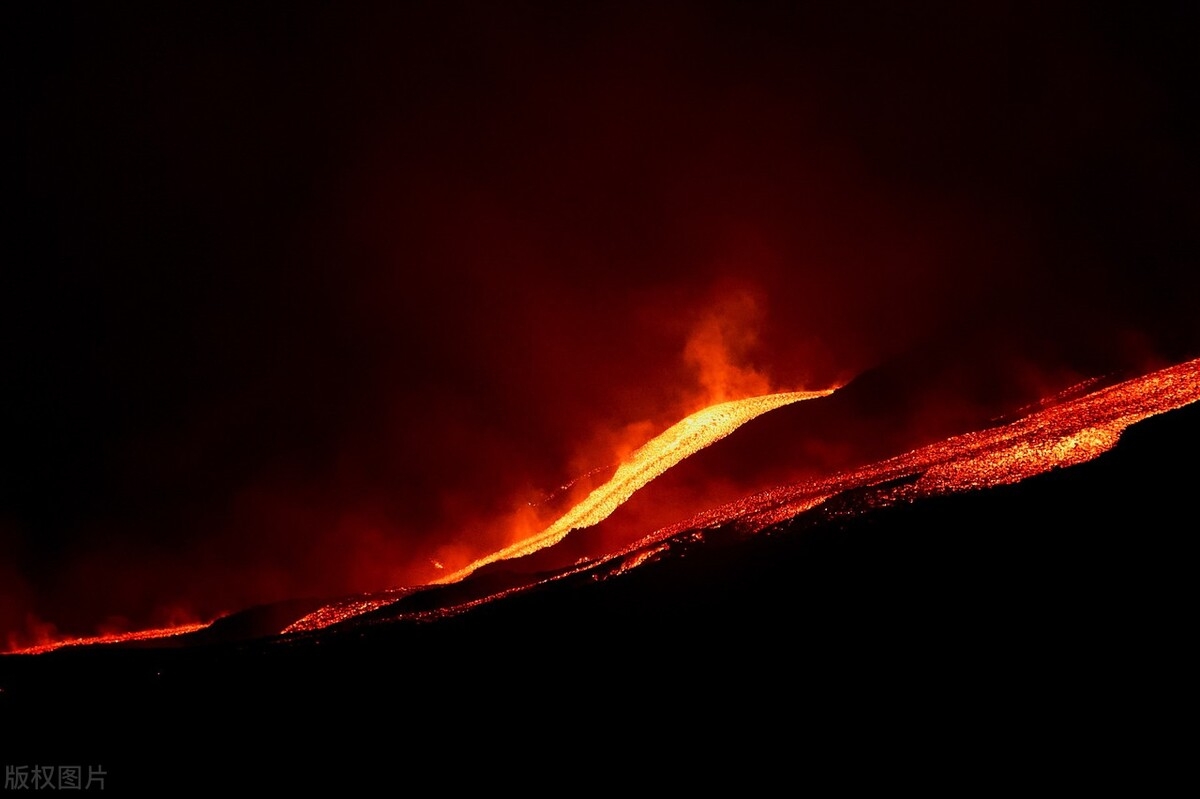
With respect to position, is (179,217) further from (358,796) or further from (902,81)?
(358,796)

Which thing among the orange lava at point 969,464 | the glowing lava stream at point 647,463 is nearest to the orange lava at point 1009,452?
the orange lava at point 969,464

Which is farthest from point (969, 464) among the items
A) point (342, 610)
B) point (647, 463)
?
point (647, 463)

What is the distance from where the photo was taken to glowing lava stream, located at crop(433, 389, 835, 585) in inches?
380

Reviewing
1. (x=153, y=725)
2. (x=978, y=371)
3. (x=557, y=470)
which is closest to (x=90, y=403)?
(x=557, y=470)

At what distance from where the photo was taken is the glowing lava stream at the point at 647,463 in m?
9.66

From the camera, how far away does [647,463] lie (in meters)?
11.0

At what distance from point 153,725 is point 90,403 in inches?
470

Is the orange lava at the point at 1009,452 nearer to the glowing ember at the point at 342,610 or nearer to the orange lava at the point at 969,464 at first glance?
the orange lava at the point at 969,464

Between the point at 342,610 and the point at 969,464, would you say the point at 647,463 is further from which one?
the point at 969,464

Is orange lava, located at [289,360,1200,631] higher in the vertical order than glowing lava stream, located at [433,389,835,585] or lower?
lower

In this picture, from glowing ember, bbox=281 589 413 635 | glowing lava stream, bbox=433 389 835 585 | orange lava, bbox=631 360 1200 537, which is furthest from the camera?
glowing lava stream, bbox=433 389 835 585

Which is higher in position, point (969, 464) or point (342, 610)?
point (342, 610)

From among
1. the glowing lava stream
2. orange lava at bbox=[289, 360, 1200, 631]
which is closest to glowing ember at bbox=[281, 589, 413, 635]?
orange lava at bbox=[289, 360, 1200, 631]

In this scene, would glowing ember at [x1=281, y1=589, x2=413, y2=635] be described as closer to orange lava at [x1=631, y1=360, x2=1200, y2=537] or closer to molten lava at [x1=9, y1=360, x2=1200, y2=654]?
molten lava at [x1=9, y1=360, x2=1200, y2=654]
